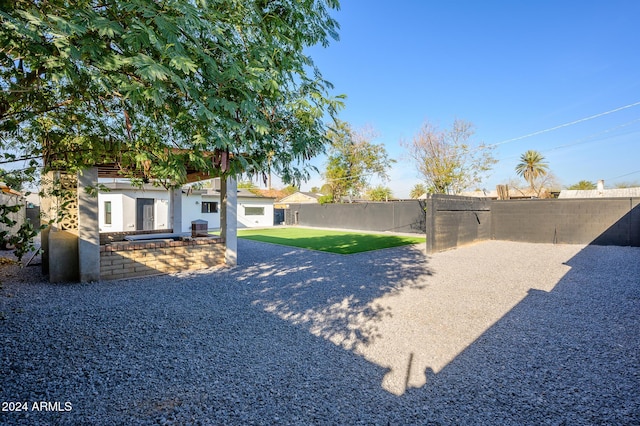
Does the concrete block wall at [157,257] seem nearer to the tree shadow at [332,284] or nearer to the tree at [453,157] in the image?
the tree shadow at [332,284]

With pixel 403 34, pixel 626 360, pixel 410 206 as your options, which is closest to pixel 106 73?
pixel 626 360

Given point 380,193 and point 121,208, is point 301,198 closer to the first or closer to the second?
point 380,193

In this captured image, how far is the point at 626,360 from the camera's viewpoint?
113 inches

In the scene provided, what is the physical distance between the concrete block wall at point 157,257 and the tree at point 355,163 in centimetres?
1643

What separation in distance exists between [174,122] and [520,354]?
13.7 feet

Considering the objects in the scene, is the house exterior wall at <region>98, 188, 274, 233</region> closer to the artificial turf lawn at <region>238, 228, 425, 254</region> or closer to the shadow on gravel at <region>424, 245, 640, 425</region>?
the artificial turf lawn at <region>238, 228, 425, 254</region>

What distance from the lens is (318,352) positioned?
301 centimetres

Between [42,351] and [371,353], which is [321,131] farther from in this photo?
[42,351]

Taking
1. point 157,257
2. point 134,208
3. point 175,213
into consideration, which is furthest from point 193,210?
point 157,257

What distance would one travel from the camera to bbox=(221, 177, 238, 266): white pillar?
7.14 metres

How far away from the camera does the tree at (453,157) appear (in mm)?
17906

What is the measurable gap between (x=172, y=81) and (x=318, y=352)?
109 inches

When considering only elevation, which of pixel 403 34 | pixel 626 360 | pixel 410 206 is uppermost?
pixel 403 34

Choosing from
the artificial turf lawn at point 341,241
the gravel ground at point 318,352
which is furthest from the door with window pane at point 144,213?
the gravel ground at point 318,352
